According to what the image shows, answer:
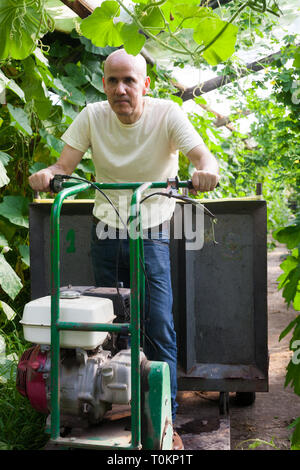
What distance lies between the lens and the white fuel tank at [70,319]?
1.67m

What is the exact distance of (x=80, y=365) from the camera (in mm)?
1721

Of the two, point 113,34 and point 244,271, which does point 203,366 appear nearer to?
point 244,271

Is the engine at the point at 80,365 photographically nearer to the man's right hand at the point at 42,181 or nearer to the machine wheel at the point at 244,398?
the man's right hand at the point at 42,181

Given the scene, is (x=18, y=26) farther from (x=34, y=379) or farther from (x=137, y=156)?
(x=34, y=379)

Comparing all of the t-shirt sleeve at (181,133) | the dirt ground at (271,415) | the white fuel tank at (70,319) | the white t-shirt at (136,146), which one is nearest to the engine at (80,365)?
the white fuel tank at (70,319)

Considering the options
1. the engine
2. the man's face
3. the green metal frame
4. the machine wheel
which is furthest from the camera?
the machine wheel

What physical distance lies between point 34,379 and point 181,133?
3.48ft

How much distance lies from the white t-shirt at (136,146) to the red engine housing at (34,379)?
2.28 ft

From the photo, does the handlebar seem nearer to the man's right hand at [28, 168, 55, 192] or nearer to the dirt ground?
the man's right hand at [28, 168, 55, 192]

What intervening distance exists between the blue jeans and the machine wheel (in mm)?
858

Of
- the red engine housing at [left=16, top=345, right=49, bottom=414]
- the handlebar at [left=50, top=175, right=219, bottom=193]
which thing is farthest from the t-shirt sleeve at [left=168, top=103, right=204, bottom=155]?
the red engine housing at [left=16, top=345, right=49, bottom=414]

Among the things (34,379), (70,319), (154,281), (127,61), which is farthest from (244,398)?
(127,61)

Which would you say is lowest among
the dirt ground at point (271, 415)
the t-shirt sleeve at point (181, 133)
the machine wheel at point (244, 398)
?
the dirt ground at point (271, 415)

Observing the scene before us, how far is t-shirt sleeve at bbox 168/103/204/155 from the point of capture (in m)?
2.23
